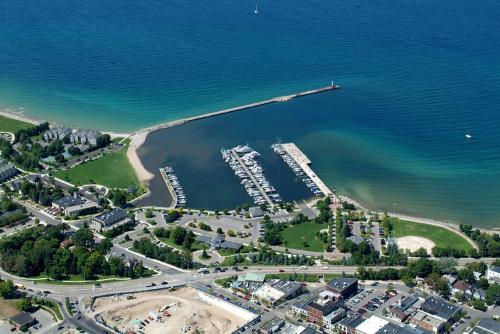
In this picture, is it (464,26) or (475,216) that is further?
(464,26)

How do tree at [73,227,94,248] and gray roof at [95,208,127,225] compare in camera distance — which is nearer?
tree at [73,227,94,248]

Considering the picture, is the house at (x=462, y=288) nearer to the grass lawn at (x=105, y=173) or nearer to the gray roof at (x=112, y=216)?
the gray roof at (x=112, y=216)

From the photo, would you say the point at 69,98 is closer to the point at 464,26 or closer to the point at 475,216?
the point at 475,216

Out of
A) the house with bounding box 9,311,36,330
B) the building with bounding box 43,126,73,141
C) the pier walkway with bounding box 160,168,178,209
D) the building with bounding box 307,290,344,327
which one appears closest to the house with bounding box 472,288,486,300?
the building with bounding box 307,290,344,327

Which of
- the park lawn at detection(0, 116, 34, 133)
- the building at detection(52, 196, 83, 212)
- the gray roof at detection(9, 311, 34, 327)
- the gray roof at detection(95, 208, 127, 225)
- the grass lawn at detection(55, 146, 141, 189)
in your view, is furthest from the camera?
the park lawn at detection(0, 116, 34, 133)

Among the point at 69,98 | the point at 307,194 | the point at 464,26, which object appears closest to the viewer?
the point at 307,194

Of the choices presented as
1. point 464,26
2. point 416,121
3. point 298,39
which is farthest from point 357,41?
point 416,121

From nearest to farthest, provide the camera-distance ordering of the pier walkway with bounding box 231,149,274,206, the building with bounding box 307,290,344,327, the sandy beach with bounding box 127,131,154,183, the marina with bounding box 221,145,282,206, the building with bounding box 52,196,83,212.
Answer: the building with bounding box 307,290,344,327 < the building with bounding box 52,196,83,212 < the pier walkway with bounding box 231,149,274,206 < the marina with bounding box 221,145,282,206 < the sandy beach with bounding box 127,131,154,183

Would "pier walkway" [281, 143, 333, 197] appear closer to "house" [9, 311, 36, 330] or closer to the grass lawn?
the grass lawn
